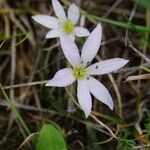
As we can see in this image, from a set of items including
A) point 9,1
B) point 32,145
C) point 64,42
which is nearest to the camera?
point 64,42

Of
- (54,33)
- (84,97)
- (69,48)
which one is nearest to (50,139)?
(84,97)

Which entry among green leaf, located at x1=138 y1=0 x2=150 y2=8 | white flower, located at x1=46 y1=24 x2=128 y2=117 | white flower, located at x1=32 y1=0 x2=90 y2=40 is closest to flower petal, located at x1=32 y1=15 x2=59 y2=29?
white flower, located at x1=32 y1=0 x2=90 y2=40

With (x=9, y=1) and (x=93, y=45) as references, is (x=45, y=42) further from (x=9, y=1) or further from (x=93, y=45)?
(x=93, y=45)

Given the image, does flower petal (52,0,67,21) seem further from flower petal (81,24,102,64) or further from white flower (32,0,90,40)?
flower petal (81,24,102,64)

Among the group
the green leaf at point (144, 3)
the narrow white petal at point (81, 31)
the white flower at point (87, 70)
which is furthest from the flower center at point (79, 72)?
the green leaf at point (144, 3)

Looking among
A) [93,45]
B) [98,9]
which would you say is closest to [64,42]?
[93,45]

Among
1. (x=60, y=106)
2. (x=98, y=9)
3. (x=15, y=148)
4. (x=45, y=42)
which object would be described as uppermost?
(x=98, y=9)

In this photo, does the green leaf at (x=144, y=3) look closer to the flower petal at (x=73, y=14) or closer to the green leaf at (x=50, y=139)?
the flower petal at (x=73, y=14)
